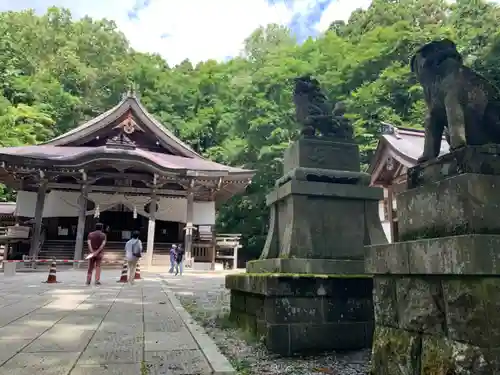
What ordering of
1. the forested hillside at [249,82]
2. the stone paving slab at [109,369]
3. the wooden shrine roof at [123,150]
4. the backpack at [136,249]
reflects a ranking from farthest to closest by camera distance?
the forested hillside at [249,82] → the wooden shrine roof at [123,150] → the backpack at [136,249] → the stone paving slab at [109,369]

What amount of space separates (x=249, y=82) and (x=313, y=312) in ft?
83.0

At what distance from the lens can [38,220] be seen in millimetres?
18469

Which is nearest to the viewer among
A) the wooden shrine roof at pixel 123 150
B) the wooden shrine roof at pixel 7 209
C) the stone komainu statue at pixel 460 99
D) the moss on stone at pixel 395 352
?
the moss on stone at pixel 395 352

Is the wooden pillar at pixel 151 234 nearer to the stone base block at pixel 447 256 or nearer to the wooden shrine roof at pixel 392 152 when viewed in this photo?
the wooden shrine roof at pixel 392 152

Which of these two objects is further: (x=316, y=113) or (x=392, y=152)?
(x=392, y=152)

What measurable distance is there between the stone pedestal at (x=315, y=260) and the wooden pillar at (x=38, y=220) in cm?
1575

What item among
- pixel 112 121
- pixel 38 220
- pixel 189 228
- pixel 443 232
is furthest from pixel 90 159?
pixel 443 232

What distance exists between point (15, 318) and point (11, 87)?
30282mm

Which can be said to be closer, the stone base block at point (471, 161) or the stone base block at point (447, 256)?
the stone base block at point (447, 256)

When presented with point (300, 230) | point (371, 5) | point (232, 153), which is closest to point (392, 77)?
point (232, 153)

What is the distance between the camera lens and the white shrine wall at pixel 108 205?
66.6 ft

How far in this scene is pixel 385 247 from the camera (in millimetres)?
2715

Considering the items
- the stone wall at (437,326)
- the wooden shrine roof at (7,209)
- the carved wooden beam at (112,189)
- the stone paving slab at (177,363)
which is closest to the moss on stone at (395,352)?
the stone wall at (437,326)

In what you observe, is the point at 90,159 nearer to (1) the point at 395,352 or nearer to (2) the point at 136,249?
(2) the point at 136,249
